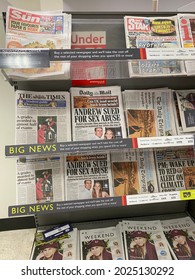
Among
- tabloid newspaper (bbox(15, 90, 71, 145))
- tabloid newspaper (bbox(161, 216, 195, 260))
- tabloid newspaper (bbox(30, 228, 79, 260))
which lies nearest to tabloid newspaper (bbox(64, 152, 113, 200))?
tabloid newspaper (bbox(15, 90, 71, 145))

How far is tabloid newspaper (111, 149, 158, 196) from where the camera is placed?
1.19 m

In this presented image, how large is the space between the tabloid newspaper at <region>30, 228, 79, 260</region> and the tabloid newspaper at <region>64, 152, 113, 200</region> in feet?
0.86

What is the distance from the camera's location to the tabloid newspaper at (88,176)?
1165 millimetres

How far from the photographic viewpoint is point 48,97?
1190mm

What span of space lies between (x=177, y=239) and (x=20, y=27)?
1.40 m

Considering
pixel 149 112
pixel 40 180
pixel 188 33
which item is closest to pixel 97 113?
pixel 149 112

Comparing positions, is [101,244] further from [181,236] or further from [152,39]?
[152,39]

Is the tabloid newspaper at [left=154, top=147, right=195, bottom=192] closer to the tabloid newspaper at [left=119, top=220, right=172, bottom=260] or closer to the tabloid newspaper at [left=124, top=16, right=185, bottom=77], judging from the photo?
the tabloid newspaper at [left=119, top=220, right=172, bottom=260]

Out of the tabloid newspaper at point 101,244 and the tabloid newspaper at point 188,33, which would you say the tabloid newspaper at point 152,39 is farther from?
the tabloid newspaper at point 101,244

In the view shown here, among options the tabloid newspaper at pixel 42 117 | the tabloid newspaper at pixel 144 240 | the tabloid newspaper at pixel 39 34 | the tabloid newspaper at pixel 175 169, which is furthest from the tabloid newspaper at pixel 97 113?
the tabloid newspaper at pixel 144 240

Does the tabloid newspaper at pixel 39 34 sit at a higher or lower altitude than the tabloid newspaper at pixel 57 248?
higher

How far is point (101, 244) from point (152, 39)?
1153 mm

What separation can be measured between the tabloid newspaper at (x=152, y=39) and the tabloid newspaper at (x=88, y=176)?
1.69 ft
